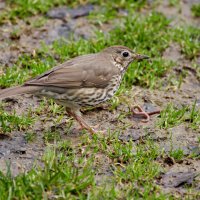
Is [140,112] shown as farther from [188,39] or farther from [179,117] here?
[188,39]

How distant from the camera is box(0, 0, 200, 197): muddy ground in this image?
6.98m

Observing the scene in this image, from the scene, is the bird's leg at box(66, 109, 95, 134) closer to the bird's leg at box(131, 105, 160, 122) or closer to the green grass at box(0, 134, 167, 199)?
the green grass at box(0, 134, 167, 199)

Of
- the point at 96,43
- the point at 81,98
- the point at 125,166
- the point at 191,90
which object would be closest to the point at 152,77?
the point at 191,90

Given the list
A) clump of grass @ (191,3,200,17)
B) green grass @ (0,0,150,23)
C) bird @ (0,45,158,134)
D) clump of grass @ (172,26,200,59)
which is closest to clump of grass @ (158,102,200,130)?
bird @ (0,45,158,134)

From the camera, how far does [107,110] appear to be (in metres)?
8.42

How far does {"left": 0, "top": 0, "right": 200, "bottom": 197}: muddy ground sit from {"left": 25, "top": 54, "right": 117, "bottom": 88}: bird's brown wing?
0.67 metres

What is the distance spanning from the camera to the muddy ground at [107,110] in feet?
22.9

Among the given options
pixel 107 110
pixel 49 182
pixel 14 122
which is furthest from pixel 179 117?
pixel 49 182

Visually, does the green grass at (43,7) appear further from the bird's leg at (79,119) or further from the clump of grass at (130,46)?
the bird's leg at (79,119)

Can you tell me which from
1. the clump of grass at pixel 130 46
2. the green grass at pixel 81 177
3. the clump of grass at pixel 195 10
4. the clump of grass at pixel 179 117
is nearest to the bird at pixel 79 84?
the green grass at pixel 81 177

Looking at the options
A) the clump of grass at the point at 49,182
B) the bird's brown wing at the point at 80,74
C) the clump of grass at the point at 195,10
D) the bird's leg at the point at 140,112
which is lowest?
the bird's leg at the point at 140,112

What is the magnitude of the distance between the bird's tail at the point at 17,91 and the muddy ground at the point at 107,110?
23.6 inches

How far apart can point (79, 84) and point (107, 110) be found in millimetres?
1031

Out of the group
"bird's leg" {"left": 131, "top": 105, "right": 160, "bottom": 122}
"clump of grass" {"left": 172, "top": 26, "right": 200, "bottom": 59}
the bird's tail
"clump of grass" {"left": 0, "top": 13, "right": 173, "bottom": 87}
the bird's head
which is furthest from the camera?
"clump of grass" {"left": 172, "top": 26, "right": 200, "bottom": 59}
